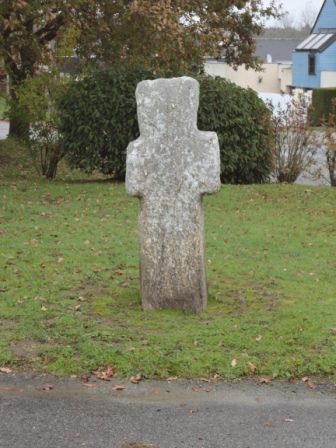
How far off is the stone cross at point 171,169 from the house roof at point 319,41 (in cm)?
5255

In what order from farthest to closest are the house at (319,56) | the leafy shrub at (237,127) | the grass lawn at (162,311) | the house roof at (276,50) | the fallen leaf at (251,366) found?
the house roof at (276,50) → the house at (319,56) → the leafy shrub at (237,127) → the grass lawn at (162,311) → the fallen leaf at (251,366)

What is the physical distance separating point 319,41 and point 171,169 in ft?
178

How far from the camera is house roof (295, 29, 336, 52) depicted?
57.5 m

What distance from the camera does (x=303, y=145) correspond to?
16703 mm

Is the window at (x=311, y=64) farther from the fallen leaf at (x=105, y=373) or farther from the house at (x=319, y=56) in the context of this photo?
the fallen leaf at (x=105, y=373)

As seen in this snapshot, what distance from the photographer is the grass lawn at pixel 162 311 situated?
6168 mm

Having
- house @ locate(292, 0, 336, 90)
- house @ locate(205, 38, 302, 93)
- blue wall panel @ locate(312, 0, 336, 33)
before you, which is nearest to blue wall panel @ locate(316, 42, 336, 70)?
house @ locate(292, 0, 336, 90)

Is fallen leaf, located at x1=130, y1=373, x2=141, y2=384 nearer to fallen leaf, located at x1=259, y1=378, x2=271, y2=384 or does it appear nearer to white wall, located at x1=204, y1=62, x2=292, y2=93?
fallen leaf, located at x1=259, y1=378, x2=271, y2=384

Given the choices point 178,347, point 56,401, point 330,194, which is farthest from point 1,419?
point 330,194

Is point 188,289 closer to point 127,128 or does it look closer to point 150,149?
point 150,149

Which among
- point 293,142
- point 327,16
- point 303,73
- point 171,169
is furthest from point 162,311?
point 327,16

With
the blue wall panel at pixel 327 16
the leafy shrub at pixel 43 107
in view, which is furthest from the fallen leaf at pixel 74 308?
the blue wall panel at pixel 327 16

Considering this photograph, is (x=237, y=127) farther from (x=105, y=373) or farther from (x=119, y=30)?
(x=105, y=373)

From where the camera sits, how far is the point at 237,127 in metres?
16.5
